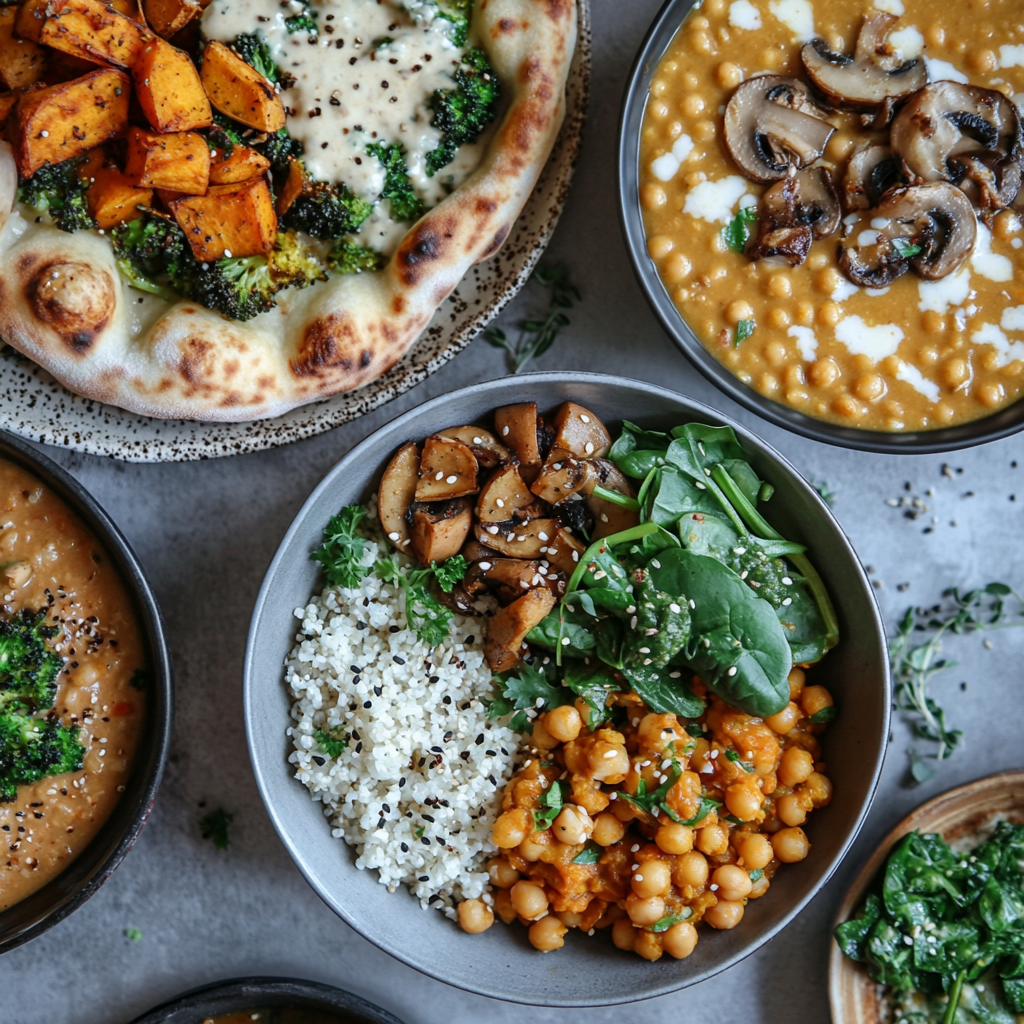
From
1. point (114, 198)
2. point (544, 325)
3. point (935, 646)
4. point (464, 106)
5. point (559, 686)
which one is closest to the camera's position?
point (114, 198)

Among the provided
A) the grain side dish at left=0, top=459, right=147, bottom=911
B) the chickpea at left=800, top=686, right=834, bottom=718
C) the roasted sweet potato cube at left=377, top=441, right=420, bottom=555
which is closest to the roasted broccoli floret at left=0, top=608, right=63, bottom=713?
the grain side dish at left=0, top=459, right=147, bottom=911

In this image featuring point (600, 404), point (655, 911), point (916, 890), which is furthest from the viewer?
point (916, 890)

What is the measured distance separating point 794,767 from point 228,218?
2343mm

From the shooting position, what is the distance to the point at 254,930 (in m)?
3.11

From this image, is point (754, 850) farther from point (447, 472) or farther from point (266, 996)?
point (266, 996)

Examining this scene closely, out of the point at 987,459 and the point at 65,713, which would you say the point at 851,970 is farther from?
the point at 65,713

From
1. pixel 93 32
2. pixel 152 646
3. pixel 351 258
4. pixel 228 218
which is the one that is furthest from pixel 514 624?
pixel 93 32

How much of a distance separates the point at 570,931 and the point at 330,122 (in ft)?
8.54

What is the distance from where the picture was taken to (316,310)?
2670mm

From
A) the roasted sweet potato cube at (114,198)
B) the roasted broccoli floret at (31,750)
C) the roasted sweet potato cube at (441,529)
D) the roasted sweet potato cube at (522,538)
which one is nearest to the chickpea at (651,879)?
the roasted sweet potato cube at (522,538)

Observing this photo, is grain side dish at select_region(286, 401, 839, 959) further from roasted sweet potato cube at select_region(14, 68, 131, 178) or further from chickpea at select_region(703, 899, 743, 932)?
roasted sweet potato cube at select_region(14, 68, 131, 178)

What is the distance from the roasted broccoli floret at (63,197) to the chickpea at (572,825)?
2.23m

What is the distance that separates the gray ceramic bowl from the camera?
2637 mm

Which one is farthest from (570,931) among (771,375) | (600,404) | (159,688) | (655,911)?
(771,375)
